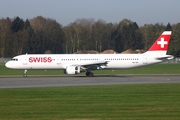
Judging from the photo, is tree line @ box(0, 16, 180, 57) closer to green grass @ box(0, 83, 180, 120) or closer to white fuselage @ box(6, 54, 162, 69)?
white fuselage @ box(6, 54, 162, 69)

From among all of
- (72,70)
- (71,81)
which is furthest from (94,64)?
(71,81)

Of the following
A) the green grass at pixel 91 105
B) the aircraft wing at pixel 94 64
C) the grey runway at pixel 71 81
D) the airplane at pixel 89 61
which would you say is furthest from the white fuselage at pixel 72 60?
the green grass at pixel 91 105

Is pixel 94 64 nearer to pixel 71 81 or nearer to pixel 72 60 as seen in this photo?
pixel 72 60

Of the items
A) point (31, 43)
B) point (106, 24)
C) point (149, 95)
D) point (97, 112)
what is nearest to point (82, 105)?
point (97, 112)

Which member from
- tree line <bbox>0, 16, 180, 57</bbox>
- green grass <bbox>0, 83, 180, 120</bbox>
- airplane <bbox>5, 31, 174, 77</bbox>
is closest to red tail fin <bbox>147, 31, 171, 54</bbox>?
airplane <bbox>5, 31, 174, 77</bbox>

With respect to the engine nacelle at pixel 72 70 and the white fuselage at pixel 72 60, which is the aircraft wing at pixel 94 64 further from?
the engine nacelle at pixel 72 70

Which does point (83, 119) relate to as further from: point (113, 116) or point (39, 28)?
point (39, 28)

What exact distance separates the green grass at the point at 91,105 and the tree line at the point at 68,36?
103745 millimetres

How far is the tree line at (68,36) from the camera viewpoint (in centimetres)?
12925

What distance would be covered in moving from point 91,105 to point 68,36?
127 metres

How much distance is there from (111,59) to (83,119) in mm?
32300

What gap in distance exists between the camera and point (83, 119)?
54.8ft

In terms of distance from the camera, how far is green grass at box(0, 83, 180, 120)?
1745 centimetres

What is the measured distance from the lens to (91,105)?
67.8ft
